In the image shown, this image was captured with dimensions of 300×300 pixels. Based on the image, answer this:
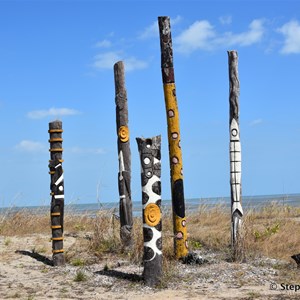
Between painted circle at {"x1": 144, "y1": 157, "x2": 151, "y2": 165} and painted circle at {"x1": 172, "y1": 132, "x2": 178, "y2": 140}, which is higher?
painted circle at {"x1": 172, "y1": 132, "x2": 178, "y2": 140}

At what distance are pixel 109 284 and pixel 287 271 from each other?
9.41 ft

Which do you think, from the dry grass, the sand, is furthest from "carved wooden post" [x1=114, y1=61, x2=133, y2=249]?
the sand

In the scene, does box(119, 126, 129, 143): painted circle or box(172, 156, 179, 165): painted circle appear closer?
box(172, 156, 179, 165): painted circle

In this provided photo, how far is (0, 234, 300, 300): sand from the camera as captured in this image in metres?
7.84

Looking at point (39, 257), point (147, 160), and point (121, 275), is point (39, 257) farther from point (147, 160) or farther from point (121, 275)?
point (147, 160)

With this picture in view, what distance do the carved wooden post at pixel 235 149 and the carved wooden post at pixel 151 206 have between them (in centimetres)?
229

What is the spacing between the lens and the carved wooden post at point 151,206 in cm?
838

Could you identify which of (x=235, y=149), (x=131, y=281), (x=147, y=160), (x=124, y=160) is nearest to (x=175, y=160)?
(x=235, y=149)

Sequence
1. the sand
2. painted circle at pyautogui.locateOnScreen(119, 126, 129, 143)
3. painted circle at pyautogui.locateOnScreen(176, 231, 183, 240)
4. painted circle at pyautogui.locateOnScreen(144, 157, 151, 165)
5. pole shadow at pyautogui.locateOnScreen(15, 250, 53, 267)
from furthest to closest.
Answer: painted circle at pyautogui.locateOnScreen(119, 126, 129, 143), pole shadow at pyautogui.locateOnScreen(15, 250, 53, 267), painted circle at pyautogui.locateOnScreen(176, 231, 183, 240), painted circle at pyautogui.locateOnScreen(144, 157, 151, 165), the sand

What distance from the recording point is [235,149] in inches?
415

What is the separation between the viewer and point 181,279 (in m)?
8.60

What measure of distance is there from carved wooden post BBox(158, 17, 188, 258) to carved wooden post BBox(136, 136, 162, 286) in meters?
1.46

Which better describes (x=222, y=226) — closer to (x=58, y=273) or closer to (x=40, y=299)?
(x=58, y=273)

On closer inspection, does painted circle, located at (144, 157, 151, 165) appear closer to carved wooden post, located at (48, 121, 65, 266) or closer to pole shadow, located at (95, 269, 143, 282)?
pole shadow, located at (95, 269, 143, 282)
